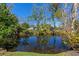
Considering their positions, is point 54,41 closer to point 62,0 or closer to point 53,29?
point 53,29

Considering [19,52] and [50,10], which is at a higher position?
[50,10]

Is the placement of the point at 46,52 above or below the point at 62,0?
below

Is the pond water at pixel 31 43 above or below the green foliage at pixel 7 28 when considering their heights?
below

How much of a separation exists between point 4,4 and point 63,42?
998 mm

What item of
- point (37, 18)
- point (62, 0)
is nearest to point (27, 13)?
point (37, 18)

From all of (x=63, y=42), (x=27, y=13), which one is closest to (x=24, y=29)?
(x=27, y=13)

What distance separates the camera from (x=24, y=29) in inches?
203

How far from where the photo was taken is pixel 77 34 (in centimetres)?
514

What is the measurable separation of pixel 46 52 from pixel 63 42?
0.28m

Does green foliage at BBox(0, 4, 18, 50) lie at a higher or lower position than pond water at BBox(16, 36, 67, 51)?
higher

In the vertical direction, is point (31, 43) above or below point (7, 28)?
below

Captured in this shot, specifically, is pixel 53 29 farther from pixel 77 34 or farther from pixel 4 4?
pixel 4 4

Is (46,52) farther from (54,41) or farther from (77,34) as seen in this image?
(77,34)

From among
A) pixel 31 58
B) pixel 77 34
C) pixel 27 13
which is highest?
pixel 27 13
